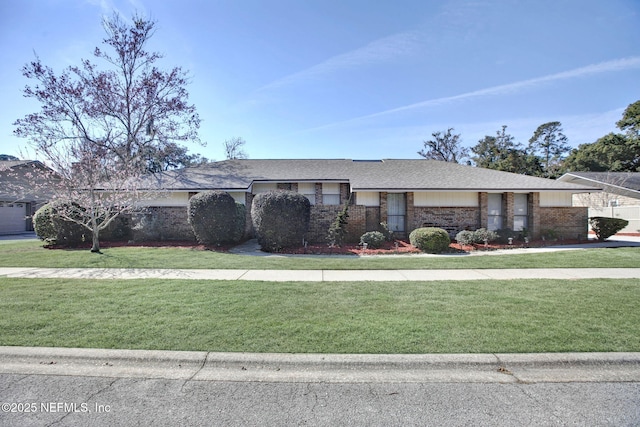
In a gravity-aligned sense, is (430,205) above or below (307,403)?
above

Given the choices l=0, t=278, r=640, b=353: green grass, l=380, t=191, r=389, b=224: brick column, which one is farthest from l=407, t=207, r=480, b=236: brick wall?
l=0, t=278, r=640, b=353: green grass

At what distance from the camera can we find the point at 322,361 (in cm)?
346

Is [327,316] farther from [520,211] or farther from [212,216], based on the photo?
[520,211]

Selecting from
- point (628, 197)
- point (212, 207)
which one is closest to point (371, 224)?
point (212, 207)

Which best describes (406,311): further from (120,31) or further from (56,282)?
(120,31)

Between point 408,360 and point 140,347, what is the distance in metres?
3.20

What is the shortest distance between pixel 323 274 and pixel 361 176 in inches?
380

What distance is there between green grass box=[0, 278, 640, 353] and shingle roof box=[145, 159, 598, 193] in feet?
28.7

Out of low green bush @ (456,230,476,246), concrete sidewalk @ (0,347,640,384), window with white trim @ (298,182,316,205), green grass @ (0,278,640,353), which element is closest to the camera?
concrete sidewalk @ (0,347,640,384)

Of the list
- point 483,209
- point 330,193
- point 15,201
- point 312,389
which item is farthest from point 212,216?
point 15,201

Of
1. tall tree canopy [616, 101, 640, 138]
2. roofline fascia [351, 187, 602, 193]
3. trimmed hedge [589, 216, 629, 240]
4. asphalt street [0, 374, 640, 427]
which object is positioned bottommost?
asphalt street [0, 374, 640, 427]

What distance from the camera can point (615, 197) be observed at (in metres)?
24.2

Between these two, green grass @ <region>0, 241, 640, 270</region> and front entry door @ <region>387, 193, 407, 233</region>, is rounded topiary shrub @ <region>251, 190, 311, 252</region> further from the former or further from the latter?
front entry door @ <region>387, 193, 407, 233</region>

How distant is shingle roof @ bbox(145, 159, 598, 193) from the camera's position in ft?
48.3
